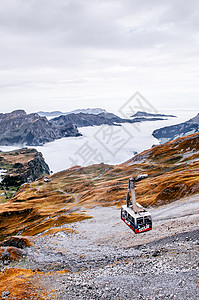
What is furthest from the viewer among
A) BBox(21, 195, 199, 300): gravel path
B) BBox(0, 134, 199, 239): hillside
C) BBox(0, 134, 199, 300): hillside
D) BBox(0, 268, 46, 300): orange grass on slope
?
BBox(0, 134, 199, 239): hillside

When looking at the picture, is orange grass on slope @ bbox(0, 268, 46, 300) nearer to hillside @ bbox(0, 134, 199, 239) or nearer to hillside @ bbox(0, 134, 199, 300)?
hillside @ bbox(0, 134, 199, 300)

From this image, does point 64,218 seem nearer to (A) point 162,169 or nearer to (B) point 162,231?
(B) point 162,231

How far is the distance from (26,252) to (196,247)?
107ft

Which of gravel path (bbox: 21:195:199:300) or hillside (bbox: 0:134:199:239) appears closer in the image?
gravel path (bbox: 21:195:199:300)

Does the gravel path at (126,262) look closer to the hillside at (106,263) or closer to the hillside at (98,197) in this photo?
the hillside at (106,263)

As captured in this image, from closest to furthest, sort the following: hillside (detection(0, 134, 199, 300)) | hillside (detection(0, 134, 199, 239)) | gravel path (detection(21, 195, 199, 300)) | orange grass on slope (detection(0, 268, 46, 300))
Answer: gravel path (detection(21, 195, 199, 300))
hillside (detection(0, 134, 199, 300))
orange grass on slope (detection(0, 268, 46, 300))
hillside (detection(0, 134, 199, 239))

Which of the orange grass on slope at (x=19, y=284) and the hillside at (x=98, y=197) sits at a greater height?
the orange grass on slope at (x=19, y=284)

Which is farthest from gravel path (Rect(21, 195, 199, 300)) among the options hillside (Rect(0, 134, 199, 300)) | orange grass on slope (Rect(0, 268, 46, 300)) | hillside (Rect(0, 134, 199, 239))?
hillside (Rect(0, 134, 199, 239))

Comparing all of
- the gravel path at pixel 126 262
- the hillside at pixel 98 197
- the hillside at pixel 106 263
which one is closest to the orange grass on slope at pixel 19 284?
the hillside at pixel 106 263

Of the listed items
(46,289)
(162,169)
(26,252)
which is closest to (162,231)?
(46,289)

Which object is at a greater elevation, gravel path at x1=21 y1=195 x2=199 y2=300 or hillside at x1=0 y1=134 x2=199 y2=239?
gravel path at x1=21 y1=195 x2=199 y2=300

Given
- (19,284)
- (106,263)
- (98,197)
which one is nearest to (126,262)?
(106,263)

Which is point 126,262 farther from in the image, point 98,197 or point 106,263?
point 98,197

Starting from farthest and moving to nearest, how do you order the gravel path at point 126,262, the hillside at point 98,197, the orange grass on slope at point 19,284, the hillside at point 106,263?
the hillside at point 98,197 → the orange grass on slope at point 19,284 → the hillside at point 106,263 → the gravel path at point 126,262
